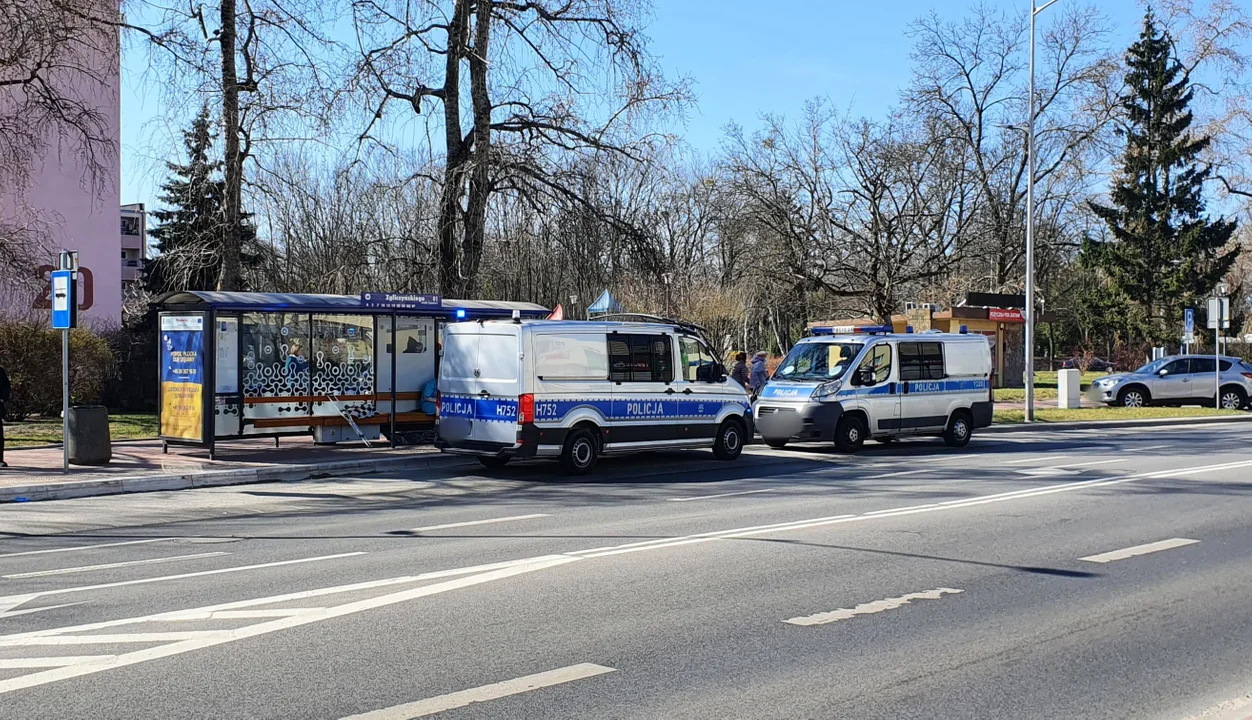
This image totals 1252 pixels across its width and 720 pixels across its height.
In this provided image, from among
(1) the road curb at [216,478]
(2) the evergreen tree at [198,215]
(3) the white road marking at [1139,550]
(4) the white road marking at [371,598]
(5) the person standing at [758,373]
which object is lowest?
(3) the white road marking at [1139,550]

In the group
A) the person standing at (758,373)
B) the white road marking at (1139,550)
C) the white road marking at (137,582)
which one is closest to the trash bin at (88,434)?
the white road marking at (137,582)

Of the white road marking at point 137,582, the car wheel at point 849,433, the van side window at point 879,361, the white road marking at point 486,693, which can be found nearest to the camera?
the white road marking at point 486,693

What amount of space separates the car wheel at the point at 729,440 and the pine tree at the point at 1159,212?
37.4 m

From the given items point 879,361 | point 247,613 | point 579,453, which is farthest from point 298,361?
point 247,613

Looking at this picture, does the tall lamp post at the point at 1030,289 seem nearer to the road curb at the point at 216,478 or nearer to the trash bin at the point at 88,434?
the road curb at the point at 216,478

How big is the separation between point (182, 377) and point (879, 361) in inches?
464

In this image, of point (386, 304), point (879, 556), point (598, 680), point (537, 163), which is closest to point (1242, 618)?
point (879, 556)

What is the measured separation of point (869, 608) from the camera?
23.8ft

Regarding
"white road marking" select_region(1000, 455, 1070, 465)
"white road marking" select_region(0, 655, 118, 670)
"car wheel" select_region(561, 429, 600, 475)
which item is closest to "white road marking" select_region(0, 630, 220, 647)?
"white road marking" select_region(0, 655, 118, 670)

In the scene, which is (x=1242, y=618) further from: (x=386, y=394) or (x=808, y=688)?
(x=386, y=394)

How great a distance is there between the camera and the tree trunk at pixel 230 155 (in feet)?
65.4

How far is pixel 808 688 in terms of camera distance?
550 cm

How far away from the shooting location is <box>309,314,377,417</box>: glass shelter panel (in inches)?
693

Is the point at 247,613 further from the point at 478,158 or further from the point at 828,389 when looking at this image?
the point at 478,158
